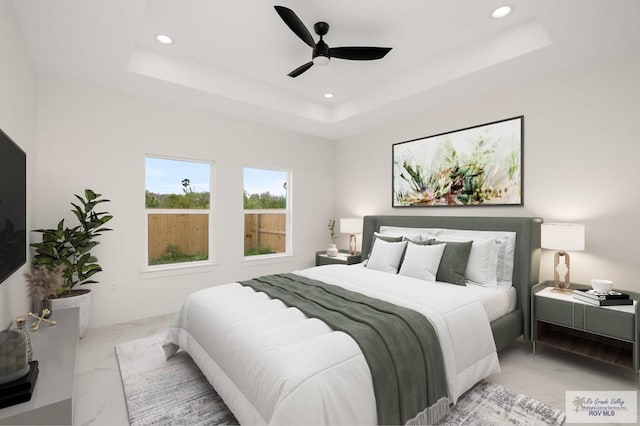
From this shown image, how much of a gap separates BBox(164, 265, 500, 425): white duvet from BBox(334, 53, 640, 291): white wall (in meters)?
1.30

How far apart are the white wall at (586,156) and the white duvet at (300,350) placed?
4.27ft

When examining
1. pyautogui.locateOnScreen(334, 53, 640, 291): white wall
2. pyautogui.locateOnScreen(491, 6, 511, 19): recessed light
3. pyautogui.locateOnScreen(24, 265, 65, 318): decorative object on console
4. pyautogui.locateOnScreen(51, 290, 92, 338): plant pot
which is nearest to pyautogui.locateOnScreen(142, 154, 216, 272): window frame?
pyautogui.locateOnScreen(51, 290, 92, 338): plant pot

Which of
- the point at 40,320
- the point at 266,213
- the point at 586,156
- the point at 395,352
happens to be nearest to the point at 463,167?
the point at 586,156

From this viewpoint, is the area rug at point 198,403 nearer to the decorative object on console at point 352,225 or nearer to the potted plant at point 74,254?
the potted plant at point 74,254

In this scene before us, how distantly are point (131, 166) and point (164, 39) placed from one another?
4.99ft

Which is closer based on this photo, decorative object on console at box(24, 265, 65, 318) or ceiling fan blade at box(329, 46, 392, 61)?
ceiling fan blade at box(329, 46, 392, 61)

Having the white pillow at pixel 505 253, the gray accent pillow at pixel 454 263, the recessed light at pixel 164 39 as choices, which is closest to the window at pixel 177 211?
the recessed light at pixel 164 39

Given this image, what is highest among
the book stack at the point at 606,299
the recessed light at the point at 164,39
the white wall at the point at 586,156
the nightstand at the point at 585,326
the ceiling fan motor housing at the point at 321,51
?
the recessed light at the point at 164,39

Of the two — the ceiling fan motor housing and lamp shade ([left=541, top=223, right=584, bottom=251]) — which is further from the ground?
the ceiling fan motor housing

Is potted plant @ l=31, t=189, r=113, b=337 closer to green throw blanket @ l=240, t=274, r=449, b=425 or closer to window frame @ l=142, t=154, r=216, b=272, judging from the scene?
window frame @ l=142, t=154, r=216, b=272

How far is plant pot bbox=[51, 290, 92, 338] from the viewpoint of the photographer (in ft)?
9.51

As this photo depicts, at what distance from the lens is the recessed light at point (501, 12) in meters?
2.45

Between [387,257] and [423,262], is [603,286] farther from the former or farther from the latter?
[387,257]

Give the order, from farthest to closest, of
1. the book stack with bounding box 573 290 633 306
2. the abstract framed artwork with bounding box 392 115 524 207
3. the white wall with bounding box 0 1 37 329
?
the abstract framed artwork with bounding box 392 115 524 207
the book stack with bounding box 573 290 633 306
the white wall with bounding box 0 1 37 329
